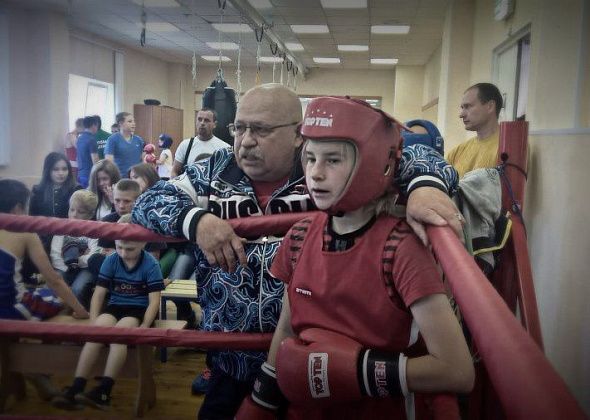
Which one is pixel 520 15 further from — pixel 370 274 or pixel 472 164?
pixel 370 274

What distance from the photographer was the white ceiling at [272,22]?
7008 millimetres

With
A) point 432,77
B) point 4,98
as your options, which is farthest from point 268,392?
point 432,77

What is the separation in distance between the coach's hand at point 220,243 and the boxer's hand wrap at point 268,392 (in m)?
0.28

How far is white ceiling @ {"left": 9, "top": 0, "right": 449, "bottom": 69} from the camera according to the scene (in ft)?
23.0

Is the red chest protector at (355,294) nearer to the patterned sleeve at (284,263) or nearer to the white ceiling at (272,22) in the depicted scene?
the patterned sleeve at (284,263)

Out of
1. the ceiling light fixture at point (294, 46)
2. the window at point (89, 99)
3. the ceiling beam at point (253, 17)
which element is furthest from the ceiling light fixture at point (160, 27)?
the ceiling light fixture at point (294, 46)

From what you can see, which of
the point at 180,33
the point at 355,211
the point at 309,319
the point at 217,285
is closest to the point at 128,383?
the point at 217,285

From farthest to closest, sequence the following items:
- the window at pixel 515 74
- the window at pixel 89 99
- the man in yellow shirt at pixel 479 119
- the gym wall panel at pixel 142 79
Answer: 1. the gym wall panel at pixel 142 79
2. the window at pixel 89 99
3. the window at pixel 515 74
4. the man in yellow shirt at pixel 479 119

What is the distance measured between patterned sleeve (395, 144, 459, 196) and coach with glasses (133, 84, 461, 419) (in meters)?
0.02

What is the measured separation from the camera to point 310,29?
8469 millimetres

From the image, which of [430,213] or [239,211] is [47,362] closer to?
[239,211]

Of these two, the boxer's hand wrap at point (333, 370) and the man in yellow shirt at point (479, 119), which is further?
the man in yellow shirt at point (479, 119)

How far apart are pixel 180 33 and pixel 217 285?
853 centimetres

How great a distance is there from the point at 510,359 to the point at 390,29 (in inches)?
335
